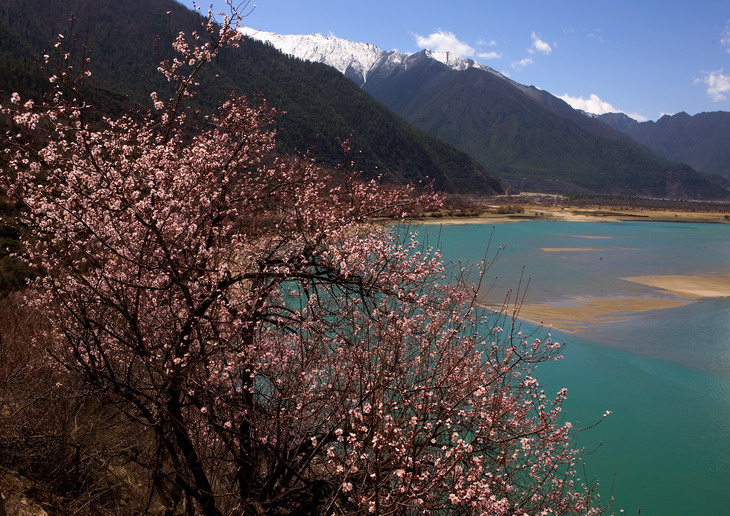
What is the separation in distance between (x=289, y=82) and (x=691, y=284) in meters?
107

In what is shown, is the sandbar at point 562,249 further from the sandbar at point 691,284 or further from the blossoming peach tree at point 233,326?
the blossoming peach tree at point 233,326

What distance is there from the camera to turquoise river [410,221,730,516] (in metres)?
9.93

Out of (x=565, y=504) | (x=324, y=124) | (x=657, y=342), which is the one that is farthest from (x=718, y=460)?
(x=324, y=124)

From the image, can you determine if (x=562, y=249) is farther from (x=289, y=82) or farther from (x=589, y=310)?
(x=289, y=82)

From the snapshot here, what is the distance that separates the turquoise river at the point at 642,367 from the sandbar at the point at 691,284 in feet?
0.19

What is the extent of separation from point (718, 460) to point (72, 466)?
1094 cm

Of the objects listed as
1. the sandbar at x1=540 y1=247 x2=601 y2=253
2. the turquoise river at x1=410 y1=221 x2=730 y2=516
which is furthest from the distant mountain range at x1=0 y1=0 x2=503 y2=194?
the turquoise river at x1=410 y1=221 x2=730 y2=516

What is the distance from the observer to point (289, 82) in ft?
399

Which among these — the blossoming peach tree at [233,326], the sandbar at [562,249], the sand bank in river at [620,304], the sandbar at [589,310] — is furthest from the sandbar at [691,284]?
the blossoming peach tree at [233,326]

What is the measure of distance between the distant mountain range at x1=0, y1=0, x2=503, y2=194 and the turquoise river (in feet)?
174

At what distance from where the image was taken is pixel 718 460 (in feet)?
34.8

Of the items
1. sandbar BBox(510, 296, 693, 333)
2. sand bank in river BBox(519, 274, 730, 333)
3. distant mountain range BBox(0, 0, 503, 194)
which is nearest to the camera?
sandbar BBox(510, 296, 693, 333)

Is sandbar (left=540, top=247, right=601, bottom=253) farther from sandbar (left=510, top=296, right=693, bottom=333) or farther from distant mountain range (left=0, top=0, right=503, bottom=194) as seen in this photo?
distant mountain range (left=0, top=0, right=503, bottom=194)

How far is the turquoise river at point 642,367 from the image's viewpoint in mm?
9930
